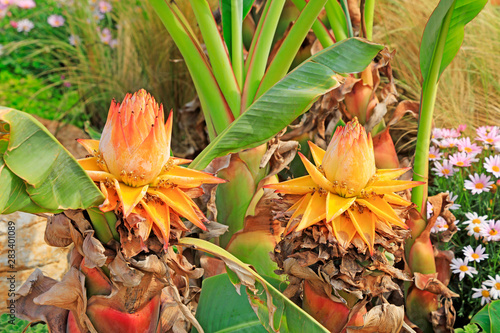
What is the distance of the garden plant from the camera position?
74cm

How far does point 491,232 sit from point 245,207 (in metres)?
0.75

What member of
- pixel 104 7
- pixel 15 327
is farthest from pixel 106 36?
pixel 15 327

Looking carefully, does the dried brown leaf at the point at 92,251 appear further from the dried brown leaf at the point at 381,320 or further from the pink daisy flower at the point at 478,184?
the pink daisy flower at the point at 478,184

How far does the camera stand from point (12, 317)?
4.26ft

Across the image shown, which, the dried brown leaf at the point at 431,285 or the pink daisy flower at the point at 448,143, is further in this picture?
the pink daisy flower at the point at 448,143

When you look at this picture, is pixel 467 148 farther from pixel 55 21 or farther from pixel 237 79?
pixel 55 21

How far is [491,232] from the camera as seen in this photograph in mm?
1391

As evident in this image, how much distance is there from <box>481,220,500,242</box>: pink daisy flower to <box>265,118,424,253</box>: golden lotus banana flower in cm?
66

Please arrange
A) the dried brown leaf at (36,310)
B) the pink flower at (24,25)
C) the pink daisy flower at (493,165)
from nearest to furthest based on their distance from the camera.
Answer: the dried brown leaf at (36,310) → the pink daisy flower at (493,165) → the pink flower at (24,25)

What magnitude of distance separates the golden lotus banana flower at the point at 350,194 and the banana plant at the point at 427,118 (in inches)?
14.5

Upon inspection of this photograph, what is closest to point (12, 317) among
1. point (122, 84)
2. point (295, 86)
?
point (295, 86)

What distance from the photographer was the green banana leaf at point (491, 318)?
1.08 m

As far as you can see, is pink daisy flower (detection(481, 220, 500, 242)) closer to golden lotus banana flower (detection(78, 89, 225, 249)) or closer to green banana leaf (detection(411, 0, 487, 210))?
green banana leaf (detection(411, 0, 487, 210))

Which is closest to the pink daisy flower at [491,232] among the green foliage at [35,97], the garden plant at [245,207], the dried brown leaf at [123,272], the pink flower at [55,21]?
the garden plant at [245,207]
